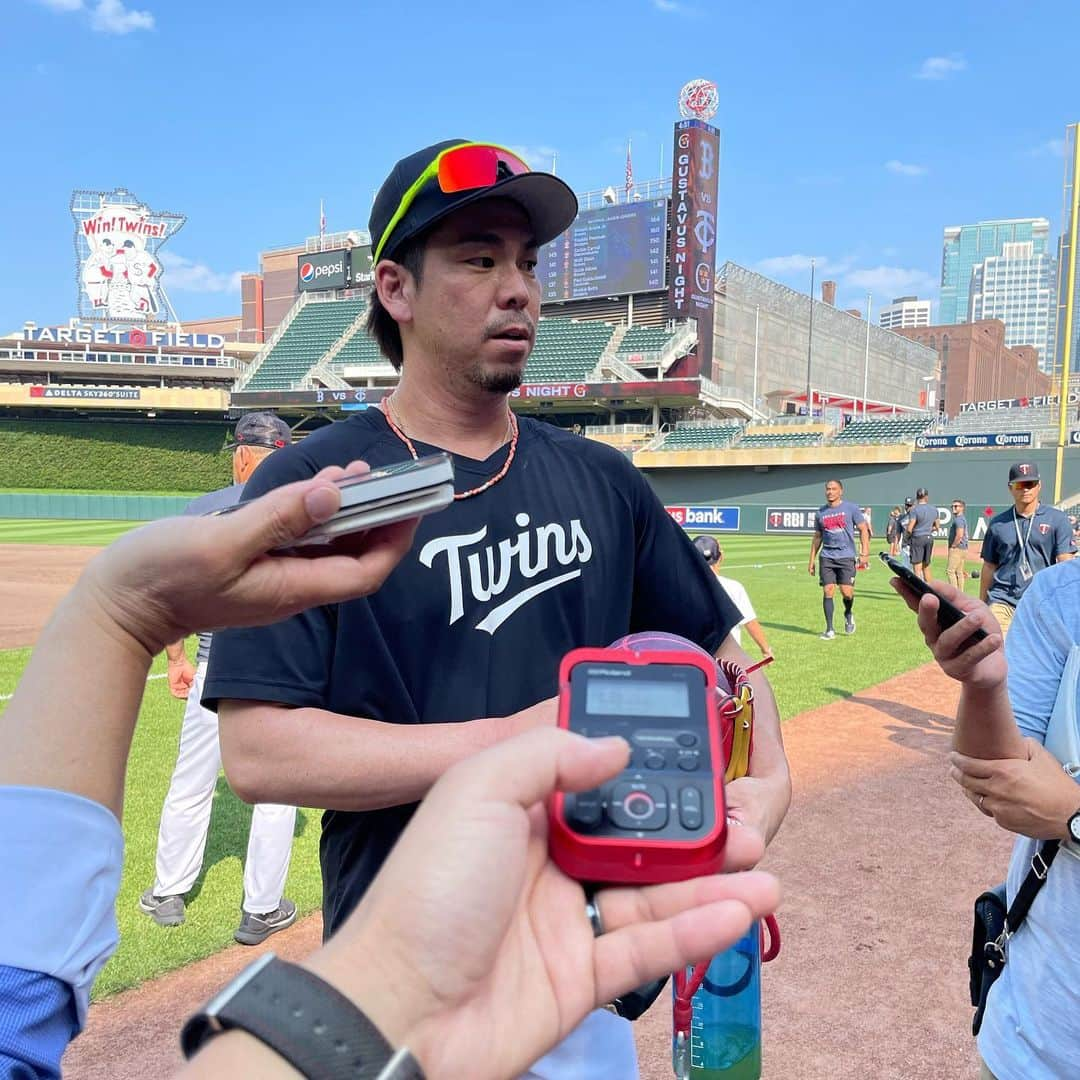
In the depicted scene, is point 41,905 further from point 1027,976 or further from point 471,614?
Result: point 1027,976

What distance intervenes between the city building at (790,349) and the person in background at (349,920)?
51.8 metres

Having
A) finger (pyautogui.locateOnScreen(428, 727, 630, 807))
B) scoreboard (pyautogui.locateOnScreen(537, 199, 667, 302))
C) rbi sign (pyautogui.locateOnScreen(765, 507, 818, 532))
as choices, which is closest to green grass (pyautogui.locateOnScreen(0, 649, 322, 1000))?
finger (pyautogui.locateOnScreen(428, 727, 630, 807))

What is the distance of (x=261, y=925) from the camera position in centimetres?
412

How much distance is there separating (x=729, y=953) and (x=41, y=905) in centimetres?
246

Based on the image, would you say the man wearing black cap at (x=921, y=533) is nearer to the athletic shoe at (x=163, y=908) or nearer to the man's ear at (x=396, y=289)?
the athletic shoe at (x=163, y=908)

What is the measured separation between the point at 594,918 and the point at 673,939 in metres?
0.10

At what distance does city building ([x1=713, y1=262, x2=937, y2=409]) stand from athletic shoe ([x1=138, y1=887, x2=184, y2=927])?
Answer: 162 feet

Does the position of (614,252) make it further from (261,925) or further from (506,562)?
(506,562)

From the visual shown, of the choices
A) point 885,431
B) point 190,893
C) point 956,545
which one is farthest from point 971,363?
point 190,893

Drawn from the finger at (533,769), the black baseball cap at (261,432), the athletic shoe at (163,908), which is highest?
the black baseball cap at (261,432)

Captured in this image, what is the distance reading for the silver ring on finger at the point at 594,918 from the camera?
1.08 m

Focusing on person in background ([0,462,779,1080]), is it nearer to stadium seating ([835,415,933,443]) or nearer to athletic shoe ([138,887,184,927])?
athletic shoe ([138,887,184,927])

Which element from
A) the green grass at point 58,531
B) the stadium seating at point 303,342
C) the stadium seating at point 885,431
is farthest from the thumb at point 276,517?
the stadium seating at point 303,342

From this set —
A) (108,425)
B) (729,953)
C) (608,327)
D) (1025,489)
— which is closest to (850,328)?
(608,327)
